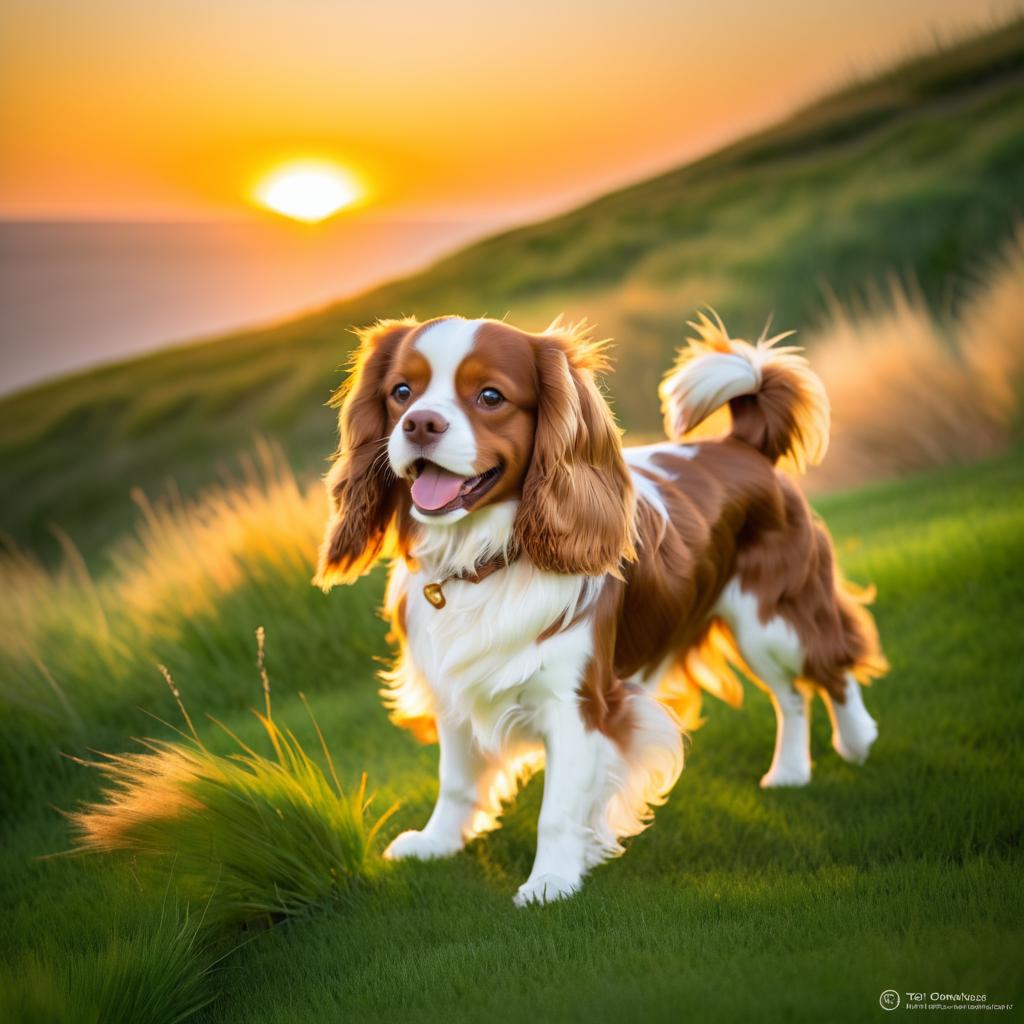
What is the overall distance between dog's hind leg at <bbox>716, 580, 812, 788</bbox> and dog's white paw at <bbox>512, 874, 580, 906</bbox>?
1329mm

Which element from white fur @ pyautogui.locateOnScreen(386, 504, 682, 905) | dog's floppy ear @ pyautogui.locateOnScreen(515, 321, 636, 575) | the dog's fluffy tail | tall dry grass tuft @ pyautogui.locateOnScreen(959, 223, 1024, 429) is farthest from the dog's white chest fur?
tall dry grass tuft @ pyautogui.locateOnScreen(959, 223, 1024, 429)

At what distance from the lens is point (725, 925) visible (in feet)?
9.79

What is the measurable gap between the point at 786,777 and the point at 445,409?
233cm

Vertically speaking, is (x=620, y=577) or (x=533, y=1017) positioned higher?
(x=620, y=577)

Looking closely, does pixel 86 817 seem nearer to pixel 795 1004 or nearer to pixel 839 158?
pixel 795 1004

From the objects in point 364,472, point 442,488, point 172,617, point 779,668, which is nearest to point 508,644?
point 442,488

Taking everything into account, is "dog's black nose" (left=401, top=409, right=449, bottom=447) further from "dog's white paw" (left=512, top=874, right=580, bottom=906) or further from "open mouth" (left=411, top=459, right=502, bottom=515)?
"dog's white paw" (left=512, top=874, right=580, bottom=906)

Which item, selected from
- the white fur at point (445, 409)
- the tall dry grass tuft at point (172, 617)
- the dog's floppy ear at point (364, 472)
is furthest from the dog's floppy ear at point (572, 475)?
the tall dry grass tuft at point (172, 617)

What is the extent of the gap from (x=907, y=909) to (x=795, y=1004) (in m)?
0.77

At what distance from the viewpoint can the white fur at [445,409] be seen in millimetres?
3031

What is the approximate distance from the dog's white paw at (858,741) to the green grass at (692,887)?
2.0 inches

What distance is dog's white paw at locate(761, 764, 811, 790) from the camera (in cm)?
439

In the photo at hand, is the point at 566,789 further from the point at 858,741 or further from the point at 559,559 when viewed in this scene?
the point at 858,741

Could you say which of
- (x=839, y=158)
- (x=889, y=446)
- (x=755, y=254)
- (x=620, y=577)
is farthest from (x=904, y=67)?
(x=620, y=577)
